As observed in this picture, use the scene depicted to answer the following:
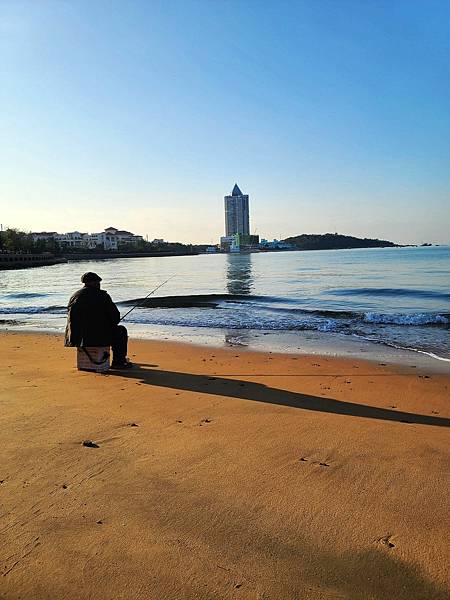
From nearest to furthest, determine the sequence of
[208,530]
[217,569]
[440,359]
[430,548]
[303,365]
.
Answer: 1. [217,569]
2. [430,548]
3. [208,530]
4. [303,365]
5. [440,359]

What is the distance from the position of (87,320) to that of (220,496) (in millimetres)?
4461

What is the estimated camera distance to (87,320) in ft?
22.3

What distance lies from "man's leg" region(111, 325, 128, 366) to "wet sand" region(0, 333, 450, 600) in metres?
1.57

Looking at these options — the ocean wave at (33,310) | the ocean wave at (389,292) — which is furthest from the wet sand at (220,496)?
the ocean wave at (389,292)

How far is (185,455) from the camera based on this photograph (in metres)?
3.57

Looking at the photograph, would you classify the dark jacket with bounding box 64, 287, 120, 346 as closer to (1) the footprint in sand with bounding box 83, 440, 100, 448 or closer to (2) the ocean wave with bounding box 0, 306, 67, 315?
(1) the footprint in sand with bounding box 83, 440, 100, 448

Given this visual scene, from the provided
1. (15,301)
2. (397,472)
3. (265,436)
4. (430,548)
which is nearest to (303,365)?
(265,436)

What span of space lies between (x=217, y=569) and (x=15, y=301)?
75.4 ft

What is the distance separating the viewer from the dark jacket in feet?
22.3

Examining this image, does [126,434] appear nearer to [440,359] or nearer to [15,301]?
[440,359]

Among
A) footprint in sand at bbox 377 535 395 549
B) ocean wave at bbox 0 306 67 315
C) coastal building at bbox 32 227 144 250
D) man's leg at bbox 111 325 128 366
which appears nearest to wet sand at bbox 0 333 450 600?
footprint in sand at bbox 377 535 395 549

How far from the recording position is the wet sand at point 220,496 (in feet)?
7.20

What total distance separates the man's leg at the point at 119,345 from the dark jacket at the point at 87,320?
10.6 inches

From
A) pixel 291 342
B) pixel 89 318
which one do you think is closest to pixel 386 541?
pixel 89 318
